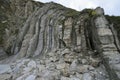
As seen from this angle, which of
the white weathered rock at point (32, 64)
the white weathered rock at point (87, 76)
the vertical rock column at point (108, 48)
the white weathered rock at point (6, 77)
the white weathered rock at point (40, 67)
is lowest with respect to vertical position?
the white weathered rock at point (6, 77)

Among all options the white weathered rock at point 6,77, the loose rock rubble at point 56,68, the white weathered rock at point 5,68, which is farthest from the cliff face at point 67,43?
the white weathered rock at point 5,68

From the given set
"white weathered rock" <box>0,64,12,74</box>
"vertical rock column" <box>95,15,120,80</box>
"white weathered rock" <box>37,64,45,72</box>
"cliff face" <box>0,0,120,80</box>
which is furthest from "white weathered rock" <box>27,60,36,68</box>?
"vertical rock column" <box>95,15,120,80</box>

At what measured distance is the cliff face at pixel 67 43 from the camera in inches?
469

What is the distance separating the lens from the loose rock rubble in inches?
455

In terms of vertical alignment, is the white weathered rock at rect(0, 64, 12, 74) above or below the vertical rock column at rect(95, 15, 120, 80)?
below

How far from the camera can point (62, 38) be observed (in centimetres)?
1407

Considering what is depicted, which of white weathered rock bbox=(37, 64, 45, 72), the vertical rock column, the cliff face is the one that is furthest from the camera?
white weathered rock bbox=(37, 64, 45, 72)

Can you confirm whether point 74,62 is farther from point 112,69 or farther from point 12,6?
point 12,6

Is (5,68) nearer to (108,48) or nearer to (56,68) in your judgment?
(56,68)

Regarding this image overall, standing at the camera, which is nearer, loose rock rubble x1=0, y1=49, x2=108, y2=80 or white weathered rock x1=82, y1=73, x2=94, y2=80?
white weathered rock x1=82, y1=73, x2=94, y2=80

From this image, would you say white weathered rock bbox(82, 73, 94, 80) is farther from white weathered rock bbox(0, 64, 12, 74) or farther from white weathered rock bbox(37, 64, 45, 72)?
white weathered rock bbox(0, 64, 12, 74)

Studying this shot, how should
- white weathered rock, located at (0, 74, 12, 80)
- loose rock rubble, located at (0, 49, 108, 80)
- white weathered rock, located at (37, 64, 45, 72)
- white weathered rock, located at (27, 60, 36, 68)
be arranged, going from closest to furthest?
1. loose rock rubble, located at (0, 49, 108, 80)
2. white weathered rock, located at (0, 74, 12, 80)
3. white weathered rock, located at (37, 64, 45, 72)
4. white weathered rock, located at (27, 60, 36, 68)

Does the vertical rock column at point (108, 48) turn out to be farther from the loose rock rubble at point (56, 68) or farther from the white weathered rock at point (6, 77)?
the white weathered rock at point (6, 77)

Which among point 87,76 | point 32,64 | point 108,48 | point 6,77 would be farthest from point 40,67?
point 108,48
